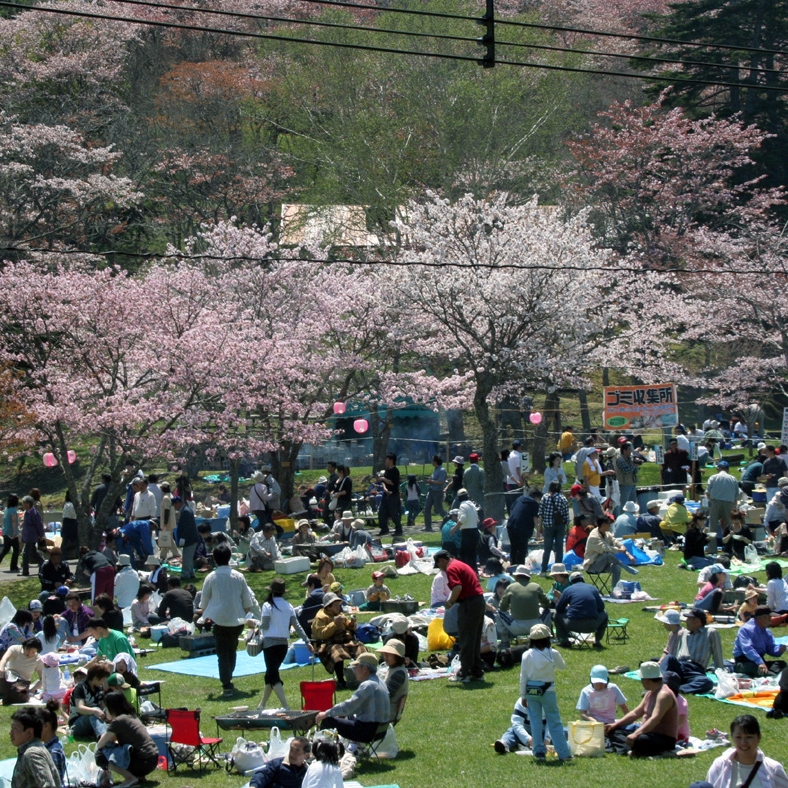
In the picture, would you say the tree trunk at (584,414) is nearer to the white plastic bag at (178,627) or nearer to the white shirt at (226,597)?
the white plastic bag at (178,627)

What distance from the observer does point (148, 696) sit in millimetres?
11688

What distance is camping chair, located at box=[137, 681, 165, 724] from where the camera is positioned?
396 inches

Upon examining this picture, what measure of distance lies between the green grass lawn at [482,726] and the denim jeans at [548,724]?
0.15 metres

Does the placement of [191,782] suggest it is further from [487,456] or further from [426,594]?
[487,456]

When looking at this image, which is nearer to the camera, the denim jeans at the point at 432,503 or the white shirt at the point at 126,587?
the white shirt at the point at 126,587

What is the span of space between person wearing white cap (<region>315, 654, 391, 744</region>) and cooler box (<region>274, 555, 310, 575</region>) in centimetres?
1002

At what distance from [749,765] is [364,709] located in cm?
345

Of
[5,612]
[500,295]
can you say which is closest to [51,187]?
[500,295]

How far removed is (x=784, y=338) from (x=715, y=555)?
15.1 m

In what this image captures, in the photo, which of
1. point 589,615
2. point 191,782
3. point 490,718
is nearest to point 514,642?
point 589,615

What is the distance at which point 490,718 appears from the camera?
1043 cm

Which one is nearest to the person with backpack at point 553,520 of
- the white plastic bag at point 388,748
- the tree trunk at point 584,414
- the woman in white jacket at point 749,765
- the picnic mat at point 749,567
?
the picnic mat at point 749,567

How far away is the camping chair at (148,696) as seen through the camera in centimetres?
1005

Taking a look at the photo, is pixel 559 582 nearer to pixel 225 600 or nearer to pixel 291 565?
pixel 225 600
